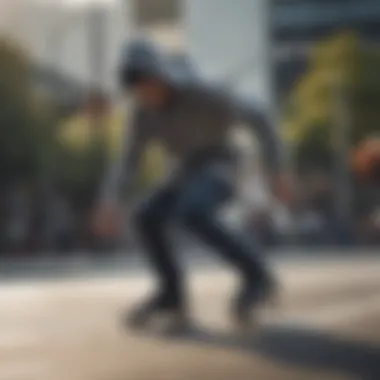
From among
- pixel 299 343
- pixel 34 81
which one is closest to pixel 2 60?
pixel 34 81

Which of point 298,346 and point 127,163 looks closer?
point 127,163

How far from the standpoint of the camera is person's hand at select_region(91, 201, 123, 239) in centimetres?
277

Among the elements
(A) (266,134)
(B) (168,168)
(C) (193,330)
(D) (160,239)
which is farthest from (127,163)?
(C) (193,330)

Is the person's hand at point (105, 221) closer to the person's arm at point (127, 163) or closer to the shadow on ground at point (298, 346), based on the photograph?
the person's arm at point (127, 163)

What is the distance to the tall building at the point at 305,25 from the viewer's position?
9.17 ft

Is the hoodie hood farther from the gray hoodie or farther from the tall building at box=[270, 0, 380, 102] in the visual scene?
the tall building at box=[270, 0, 380, 102]

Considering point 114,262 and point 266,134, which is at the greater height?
point 266,134

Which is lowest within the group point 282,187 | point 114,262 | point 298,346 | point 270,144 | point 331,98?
point 298,346

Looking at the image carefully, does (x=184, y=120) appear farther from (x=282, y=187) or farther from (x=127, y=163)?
(x=282, y=187)

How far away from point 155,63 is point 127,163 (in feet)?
Answer: 0.85

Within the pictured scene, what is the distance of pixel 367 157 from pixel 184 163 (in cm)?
47

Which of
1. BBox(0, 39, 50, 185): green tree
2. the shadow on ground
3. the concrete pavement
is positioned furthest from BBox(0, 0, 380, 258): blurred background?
the shadow on ground

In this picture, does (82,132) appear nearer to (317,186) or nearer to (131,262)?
(131,262)

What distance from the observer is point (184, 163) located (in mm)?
2826
